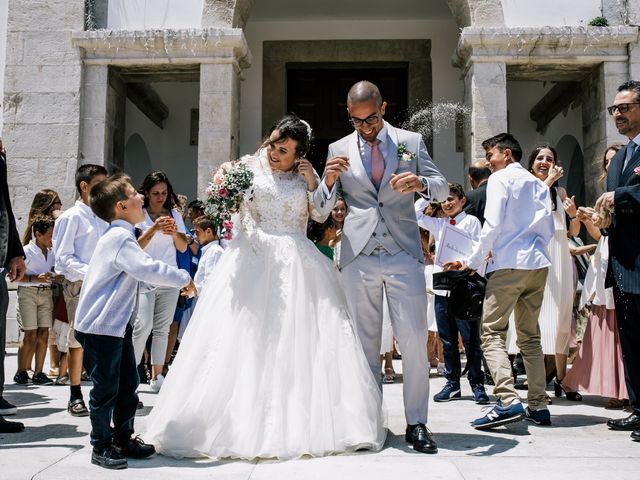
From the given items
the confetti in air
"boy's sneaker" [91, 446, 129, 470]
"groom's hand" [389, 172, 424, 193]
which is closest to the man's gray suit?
"groom's hand" [389, 172, 424, 193]

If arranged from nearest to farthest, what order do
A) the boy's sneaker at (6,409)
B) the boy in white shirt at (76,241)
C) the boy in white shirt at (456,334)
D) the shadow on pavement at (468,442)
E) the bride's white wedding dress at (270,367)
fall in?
the bride's white wedding dress at (270,367) → the shadow on pavement at (468,442) → the boy's sneaker at (6,409) → the boy in white shirt at (76,241) → the boy in white shirt at (456,334)

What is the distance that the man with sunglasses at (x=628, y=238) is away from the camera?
4.37 meters

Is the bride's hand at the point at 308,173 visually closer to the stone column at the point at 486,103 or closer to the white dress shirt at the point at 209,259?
the white dress shirt at the point at 209,259

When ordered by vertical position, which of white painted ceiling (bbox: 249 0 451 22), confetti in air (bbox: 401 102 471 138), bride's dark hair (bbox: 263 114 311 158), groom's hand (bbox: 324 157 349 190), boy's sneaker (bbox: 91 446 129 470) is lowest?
boy's sneaker (bbox: 91 446 129 470)

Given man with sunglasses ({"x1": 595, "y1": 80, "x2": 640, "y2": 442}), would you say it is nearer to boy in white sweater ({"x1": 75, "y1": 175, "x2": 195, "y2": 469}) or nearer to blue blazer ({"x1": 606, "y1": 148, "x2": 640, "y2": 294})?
blue blazer ({"x1": 606, "y1": 148, "x2": 640, "y2": 294})

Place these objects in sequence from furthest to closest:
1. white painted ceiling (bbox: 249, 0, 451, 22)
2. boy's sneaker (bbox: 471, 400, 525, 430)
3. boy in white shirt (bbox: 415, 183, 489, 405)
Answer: white painted ceiling (bbox: 249, 0, 451, 22), boy in white shirt (bbox: 415, 183, 489, 405), boy's sneaker (bbox: 471, 400, 525, 430)

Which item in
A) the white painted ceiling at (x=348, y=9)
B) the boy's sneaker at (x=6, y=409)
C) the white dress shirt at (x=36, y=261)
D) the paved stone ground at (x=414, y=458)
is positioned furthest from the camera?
the white painted ceiling at (x=348, y=9)

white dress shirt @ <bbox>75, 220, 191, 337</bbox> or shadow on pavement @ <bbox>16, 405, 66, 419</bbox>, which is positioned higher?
white dress shirt @ <bbox>75, 220, 191, 337</bbox>

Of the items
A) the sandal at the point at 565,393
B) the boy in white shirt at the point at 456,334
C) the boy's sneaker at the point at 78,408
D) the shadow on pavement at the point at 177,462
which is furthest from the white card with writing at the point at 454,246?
the boy's sneaker at the point at 78,408

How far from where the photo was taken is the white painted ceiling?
1216cm

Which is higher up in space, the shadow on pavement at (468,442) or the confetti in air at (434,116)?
the confetti in air at (434,116)

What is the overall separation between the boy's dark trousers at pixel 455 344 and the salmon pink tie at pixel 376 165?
7.15 ft

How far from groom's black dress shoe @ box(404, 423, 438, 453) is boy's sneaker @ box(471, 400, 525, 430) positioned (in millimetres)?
710

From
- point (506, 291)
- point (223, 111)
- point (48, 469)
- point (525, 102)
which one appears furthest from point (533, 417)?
point (525, 102)
